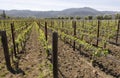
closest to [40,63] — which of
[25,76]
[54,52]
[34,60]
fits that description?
[34,60]

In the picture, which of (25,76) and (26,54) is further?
(26,54)

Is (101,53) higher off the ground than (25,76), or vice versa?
(101,53)

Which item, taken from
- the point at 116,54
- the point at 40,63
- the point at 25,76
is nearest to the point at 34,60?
the point at 40,63

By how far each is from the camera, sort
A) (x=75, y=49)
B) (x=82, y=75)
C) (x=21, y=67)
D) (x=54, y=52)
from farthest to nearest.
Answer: (x=75, y=49) < (x=21, y=67) < (x=82, y=75) < (x=54, y=52)

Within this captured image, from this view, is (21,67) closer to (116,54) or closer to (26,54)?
(26,54)

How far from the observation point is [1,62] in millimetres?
7961

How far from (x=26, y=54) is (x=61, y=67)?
3080mm

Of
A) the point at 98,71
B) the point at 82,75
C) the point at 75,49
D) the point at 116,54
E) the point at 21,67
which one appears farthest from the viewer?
the point at 75,49

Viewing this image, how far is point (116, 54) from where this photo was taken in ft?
30.3

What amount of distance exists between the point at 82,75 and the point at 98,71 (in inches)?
34.2

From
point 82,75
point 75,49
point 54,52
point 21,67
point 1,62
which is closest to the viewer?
point 54,52

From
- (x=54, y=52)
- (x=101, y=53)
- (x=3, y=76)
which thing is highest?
(x=54, y=52)

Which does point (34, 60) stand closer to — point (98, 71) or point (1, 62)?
point (1, 62)

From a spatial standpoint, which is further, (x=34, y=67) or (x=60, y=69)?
(x=34, y=67)
